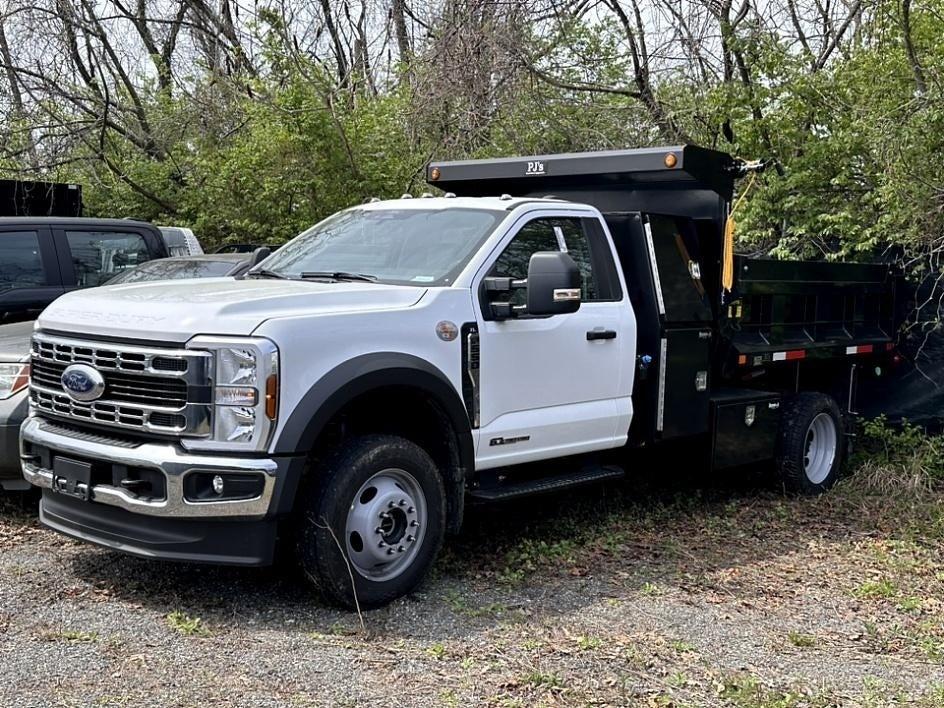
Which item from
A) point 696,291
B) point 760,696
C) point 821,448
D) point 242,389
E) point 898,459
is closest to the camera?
point 760,696

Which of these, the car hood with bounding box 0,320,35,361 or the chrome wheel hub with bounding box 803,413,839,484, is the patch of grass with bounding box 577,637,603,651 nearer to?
the car hood with bounding box 0,320,35,361

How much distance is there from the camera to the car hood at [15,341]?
6.82 meters

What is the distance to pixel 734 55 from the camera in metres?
11.7

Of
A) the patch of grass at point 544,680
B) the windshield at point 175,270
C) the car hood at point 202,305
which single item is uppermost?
the car hood at point 202,305

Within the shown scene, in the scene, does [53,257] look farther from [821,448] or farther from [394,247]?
[821,448]

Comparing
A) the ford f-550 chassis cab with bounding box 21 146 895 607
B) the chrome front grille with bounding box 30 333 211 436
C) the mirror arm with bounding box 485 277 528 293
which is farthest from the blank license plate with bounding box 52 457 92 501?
the mirror arm with bounding box 485 277 528 293

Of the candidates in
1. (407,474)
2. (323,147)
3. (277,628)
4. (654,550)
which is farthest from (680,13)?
(277,628)

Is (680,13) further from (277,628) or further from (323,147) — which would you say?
(277,628)

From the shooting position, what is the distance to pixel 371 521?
5.35 m

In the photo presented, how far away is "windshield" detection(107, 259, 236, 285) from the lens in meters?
9.13

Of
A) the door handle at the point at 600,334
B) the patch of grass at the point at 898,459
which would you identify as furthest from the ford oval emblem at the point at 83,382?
the patch of grass at the point at 898,459

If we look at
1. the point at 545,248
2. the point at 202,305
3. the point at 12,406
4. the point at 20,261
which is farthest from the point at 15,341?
the point at 545,248

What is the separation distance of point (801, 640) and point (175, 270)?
19.9 ft

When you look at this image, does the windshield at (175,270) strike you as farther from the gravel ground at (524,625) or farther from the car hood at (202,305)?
the car hood at (202,305)
